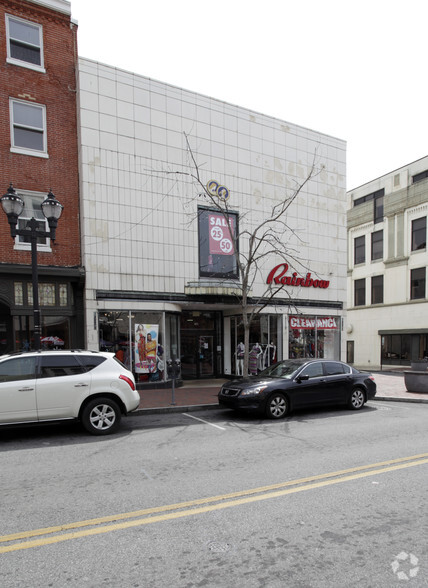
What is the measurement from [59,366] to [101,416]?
130cm

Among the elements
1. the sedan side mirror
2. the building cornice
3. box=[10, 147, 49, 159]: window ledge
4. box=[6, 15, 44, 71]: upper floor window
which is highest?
the building cornice

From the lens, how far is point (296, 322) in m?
17.5

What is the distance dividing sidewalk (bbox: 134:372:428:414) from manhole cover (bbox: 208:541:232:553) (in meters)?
6.86

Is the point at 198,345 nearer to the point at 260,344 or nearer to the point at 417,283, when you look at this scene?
the point at 260,344

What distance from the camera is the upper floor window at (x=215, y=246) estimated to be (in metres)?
15.4

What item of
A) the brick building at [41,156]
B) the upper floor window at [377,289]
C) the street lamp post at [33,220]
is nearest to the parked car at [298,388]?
the street lamp post at [33,220]

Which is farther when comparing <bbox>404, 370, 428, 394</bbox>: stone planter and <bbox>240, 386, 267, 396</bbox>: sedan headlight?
<bbox>404, 370, 428, 394</bbox>: stone planter

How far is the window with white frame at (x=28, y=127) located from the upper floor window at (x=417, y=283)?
24711 millimetres

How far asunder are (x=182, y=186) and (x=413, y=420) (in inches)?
429

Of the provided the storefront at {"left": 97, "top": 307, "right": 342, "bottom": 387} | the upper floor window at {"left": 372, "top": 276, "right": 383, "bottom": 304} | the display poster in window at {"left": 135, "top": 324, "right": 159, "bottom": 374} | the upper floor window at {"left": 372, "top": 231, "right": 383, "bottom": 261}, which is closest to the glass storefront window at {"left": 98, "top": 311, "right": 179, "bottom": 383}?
the display poster in window at {"left": 135, "top": 324, "right": 159, "bottom": 374}

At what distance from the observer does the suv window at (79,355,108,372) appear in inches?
314

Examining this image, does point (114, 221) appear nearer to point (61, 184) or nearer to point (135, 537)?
point (61, 184)

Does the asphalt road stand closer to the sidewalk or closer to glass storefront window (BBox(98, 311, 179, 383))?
the sidewalk

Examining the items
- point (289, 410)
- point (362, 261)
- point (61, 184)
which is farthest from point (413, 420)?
point (362, 261)
